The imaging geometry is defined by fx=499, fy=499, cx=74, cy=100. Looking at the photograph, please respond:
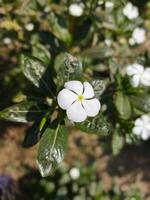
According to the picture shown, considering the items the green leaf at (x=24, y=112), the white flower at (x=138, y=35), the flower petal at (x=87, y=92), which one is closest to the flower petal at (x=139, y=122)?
the white flower at (x=138, y=35)

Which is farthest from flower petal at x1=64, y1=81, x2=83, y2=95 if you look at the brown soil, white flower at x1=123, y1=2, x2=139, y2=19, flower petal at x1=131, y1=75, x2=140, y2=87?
the brown soil

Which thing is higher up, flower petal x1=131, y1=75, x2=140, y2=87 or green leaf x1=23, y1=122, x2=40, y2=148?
green leaf x1=23, y1=122, x2=40, y2=148

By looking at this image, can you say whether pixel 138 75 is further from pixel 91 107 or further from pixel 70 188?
pixel 70 188

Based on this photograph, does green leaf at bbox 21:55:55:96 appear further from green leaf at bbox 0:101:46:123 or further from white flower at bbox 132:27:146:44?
white flower at bbox 132:27:146:44

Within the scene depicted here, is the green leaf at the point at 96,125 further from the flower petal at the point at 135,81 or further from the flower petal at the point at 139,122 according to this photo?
the flower petal at the point at 139,122

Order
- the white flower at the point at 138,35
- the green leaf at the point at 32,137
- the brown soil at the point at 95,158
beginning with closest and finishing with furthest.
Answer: the green leaf at the point at 32,137 < the white flower at the point at 138,35 < the brown soil at the point at 95,158

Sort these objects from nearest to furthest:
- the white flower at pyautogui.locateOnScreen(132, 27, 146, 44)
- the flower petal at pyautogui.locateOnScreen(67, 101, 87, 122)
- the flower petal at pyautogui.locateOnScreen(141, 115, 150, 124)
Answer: the flower petal at pyautogui.locateOnScreen(67, 101, 87, 122) → the flower petal at pyautogui.locateOnScreen(141, 115, 150, 124) → the white flower at pyautogui.locateOnScreen(132, 27, 146, 44)
